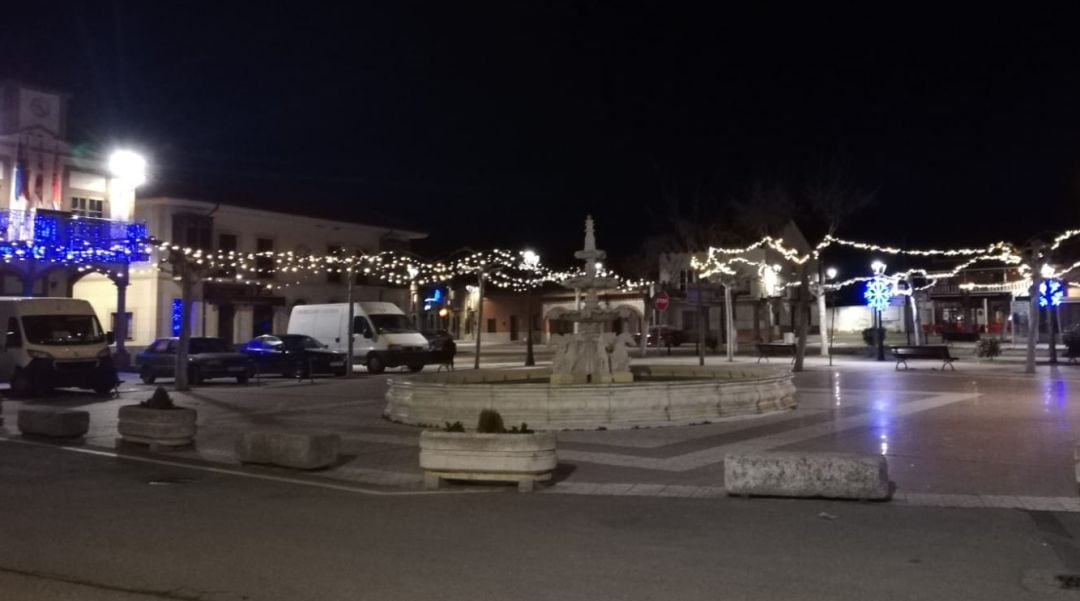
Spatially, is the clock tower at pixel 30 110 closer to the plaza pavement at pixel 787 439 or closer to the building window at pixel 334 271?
the plaza pavement at pixel 787 439

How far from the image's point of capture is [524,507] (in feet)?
31.6

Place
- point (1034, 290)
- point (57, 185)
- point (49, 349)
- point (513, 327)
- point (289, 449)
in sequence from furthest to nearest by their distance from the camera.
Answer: point (513, 327) → point (57, 185) → point (1034, 290) → point (49, 349) → point (289, 449)

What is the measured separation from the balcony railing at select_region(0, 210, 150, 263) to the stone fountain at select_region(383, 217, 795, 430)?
1873cm

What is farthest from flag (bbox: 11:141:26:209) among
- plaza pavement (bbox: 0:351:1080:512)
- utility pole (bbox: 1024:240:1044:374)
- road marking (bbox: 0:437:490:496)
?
utility pole (bbox: 1024:240:1044:374)

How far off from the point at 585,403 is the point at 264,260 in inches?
1269

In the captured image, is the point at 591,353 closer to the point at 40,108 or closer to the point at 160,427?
the point at 160,427

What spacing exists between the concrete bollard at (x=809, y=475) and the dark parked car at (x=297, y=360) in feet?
73.3

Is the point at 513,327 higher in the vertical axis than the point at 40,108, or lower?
lower

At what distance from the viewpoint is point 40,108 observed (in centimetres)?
3381

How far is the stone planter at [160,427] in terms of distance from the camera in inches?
570

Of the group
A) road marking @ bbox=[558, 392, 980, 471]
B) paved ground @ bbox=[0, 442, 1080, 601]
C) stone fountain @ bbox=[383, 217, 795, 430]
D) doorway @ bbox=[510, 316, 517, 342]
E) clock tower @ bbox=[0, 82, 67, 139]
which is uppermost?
clock tower @ bbox=[0, 82, 67, 139]

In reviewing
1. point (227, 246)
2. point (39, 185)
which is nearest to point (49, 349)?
point (39, 185)

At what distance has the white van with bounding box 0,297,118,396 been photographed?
24.7 m

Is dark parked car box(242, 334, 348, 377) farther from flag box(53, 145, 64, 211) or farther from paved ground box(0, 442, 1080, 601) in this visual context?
paved ground box(0, 442, 1080, 601)
